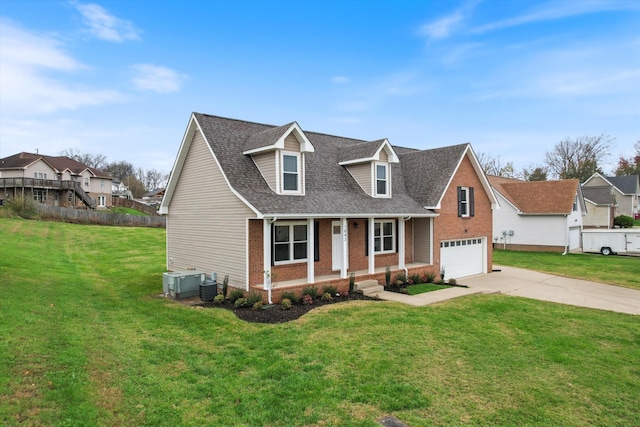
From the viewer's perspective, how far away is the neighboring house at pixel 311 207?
45.9 feet

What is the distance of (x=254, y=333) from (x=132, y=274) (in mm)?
12100

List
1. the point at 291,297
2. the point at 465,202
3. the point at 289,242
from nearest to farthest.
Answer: the point at 291,297, the point at 289,242, the point at 465,202

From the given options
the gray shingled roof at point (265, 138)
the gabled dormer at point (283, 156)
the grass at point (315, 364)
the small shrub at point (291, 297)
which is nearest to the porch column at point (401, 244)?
the grass at point (315, 364)

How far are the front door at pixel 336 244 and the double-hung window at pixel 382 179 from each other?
3.07 meters

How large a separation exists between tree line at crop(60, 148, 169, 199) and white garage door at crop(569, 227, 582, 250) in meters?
80.4

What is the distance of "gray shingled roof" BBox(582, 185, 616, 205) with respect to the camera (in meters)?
45.9

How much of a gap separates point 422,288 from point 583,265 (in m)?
16.4

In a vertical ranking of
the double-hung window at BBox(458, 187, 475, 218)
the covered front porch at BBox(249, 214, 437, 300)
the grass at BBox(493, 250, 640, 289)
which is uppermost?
the double-hung window at BBox(458, 187, 475, 218)

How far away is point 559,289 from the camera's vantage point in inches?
693

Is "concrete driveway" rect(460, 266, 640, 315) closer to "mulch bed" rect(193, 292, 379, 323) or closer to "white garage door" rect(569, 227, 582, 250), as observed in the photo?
"mulch bed" rect(193, 292, 379, 323)

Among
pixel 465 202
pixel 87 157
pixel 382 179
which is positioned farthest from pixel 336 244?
pixel 87 157

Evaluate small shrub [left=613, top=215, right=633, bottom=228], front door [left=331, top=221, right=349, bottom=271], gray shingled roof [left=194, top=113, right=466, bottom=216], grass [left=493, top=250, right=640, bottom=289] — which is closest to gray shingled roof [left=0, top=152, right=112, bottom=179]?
gray shingled roof [left=194, top=113, right=466, bottom=216]

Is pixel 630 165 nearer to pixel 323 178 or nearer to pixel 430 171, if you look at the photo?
pixel 430 171

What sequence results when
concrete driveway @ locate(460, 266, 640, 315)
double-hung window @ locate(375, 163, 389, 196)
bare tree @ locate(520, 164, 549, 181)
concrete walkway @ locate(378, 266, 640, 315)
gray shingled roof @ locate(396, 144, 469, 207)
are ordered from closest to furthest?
concrete walkway @ locate(378, 266, 640, 315) → concrete driveway @ locate(460, 266, 640, 315) → double-hung window @ locate(375, 163, 389, 196) → gray shingled roof @ locate(396, 144, 469, 207) → bare tree @ locate(520, 164, 549, 181)
